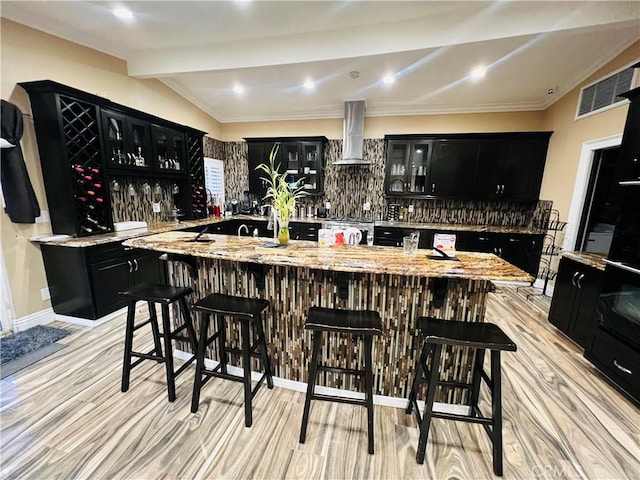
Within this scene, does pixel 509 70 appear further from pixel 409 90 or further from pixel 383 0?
pixel 383 0

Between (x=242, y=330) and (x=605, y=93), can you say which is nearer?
(x=242, y=330)

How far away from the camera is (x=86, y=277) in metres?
2.77

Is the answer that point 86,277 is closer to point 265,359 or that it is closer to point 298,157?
point 265,359

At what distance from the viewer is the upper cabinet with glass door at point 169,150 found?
3885 millimetres

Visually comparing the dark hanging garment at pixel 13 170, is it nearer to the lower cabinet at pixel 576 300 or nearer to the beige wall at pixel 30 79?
the beige wall at pixel 30 79

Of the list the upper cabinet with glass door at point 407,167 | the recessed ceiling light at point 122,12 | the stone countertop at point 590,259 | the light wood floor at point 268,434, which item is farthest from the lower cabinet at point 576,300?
the recessed ceiling light at point 122,12

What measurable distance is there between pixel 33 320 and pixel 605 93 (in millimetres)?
6963

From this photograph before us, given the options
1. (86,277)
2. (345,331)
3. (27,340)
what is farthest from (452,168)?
(27,340)

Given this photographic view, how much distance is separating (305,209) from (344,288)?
3999mm

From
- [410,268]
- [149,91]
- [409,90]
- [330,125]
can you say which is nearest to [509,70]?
[409,90]

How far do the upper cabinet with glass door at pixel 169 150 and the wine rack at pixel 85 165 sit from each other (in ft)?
2.82

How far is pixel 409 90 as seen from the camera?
4207 millimetres

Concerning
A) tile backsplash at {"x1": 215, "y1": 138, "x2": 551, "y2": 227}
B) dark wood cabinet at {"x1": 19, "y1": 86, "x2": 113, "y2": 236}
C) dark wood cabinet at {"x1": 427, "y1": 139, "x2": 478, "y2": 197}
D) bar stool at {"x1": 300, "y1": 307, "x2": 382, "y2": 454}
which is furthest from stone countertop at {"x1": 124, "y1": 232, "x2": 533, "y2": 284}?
tile backsplash at {"x1": 215, "y1": 138, "x2": 551, "y2": 227}

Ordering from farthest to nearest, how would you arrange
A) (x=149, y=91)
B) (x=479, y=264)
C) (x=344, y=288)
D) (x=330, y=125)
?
(x=330, y=125), (x=149, y=91), (x=344, y=288), (x=479, y=264)
